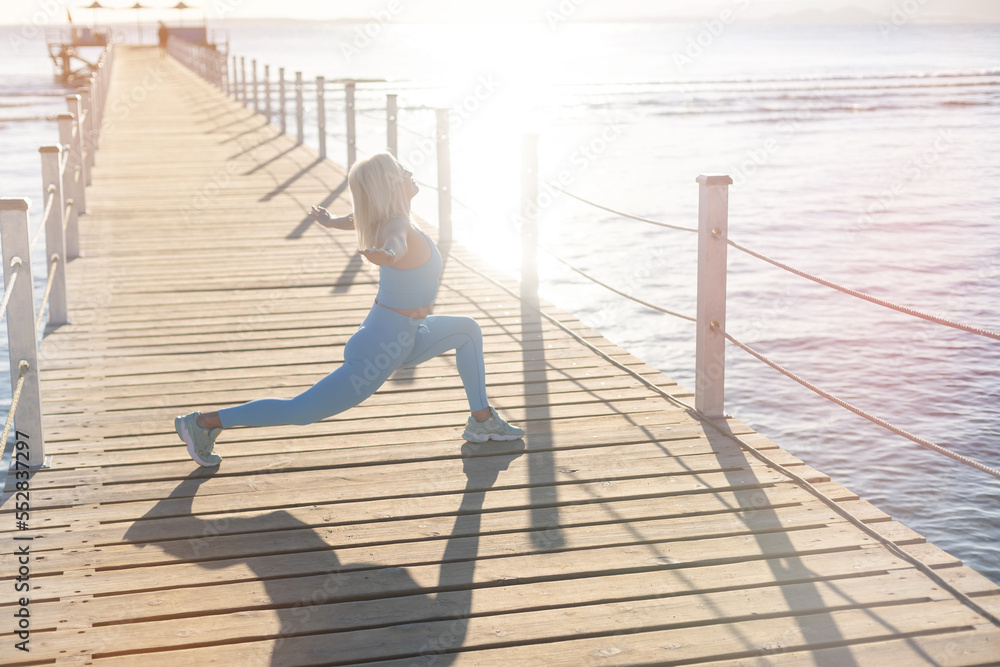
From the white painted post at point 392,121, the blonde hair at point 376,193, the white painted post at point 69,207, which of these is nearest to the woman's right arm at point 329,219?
the blonde hair at point 376,193

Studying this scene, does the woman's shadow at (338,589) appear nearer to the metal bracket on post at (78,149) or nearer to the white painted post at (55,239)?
the white painted post at (55,239)

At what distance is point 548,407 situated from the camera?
4.95m

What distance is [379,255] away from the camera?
144 inches

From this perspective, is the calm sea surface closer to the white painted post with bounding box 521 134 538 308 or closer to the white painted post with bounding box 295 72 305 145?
the white painted post with bounding box 295 72 305 145

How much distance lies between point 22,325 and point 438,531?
6.25 feet

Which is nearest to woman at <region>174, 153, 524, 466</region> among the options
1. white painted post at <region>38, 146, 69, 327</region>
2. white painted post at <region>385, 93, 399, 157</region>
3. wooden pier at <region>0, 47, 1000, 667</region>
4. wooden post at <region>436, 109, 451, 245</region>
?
wooden pier at <region>0, 47, 1000, 667</region>

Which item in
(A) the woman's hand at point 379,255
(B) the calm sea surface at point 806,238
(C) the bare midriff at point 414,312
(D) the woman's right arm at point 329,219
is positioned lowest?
(B) the calm sea surface at point 806,238

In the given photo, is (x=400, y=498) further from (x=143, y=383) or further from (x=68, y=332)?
(x=68, y=332)

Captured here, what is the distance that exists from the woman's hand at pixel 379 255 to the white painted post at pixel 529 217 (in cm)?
328

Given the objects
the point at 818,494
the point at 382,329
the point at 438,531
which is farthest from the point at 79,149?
the point at 818,494

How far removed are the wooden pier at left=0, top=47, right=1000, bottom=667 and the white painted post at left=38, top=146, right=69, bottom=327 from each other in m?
0.19

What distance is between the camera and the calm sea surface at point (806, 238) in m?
8.50

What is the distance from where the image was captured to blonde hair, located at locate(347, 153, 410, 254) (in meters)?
3.74

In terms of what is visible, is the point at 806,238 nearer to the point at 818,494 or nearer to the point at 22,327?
the point at 818,494
